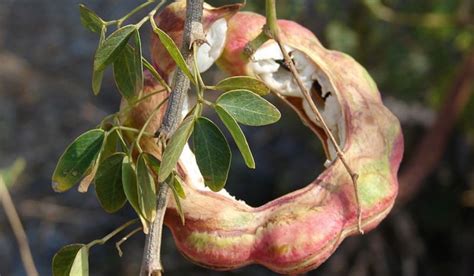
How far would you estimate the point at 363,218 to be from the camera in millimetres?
924

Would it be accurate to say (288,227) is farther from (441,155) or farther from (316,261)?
(441,155)

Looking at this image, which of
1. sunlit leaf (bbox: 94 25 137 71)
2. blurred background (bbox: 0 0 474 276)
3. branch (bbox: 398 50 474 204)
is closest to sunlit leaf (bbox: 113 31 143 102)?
sunlit leaf (bbox: 94 25 137 71)

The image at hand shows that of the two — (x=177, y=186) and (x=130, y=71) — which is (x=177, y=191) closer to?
(x=177, y=186)

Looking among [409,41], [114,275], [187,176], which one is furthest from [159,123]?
[114,275]

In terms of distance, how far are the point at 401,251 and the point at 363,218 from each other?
5.36 ft

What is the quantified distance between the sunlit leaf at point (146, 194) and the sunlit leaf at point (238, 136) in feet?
0.27

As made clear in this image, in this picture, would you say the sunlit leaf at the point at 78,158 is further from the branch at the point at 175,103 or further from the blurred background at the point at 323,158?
the blurred background at the point at 323,158

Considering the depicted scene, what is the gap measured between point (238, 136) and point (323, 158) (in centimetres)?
176

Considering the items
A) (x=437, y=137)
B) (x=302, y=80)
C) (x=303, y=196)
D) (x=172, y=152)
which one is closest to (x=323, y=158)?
(x=437, y=137)

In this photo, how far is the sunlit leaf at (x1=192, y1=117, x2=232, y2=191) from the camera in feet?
2.82

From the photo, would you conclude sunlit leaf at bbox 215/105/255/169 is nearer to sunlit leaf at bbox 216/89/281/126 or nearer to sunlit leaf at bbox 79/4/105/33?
sunlit leaf at bbox 216/89/281/126

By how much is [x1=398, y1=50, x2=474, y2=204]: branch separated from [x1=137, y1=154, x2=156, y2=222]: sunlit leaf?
1513mm

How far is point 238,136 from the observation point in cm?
85

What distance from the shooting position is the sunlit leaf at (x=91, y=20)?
912 mm
